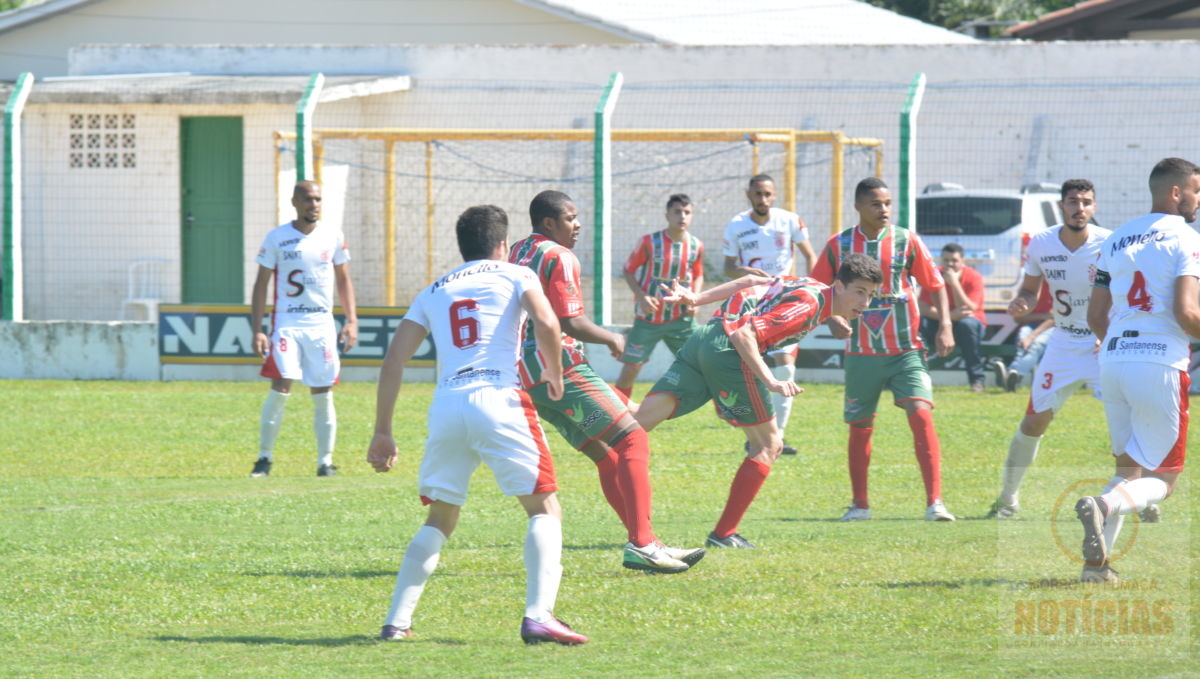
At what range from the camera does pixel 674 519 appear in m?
9.67

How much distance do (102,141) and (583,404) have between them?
16950 mm

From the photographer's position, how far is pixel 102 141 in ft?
74.4

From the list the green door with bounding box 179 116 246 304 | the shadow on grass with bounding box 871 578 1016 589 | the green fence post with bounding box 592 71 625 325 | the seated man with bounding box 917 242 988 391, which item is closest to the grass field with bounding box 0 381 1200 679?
the shadow on grass with bounding box 871 578 1016 589

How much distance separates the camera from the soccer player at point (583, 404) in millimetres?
7520

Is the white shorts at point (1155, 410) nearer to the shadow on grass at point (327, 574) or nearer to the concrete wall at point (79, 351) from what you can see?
the shadow on grass at point (327, 574)

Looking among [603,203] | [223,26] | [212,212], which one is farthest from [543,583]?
[223,26]

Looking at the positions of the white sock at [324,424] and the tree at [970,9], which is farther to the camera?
the tree at [970,9]

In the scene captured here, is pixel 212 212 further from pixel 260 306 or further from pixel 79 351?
pixel 260 306

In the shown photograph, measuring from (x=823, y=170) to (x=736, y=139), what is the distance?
312 cm

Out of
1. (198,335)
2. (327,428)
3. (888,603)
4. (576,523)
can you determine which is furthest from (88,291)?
(888,603)

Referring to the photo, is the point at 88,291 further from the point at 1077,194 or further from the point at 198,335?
the point at 1077,194

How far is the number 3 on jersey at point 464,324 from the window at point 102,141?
17873mm

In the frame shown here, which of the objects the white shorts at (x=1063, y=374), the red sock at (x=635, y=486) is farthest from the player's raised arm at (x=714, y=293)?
the white shorts at (x=1063, y=374)

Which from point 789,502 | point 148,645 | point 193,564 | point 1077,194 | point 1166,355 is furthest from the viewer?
point 789,502
